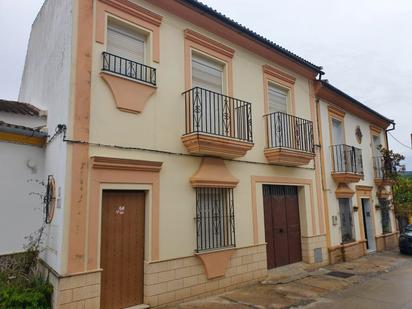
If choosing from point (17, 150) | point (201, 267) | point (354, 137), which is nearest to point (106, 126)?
point (17, 150)

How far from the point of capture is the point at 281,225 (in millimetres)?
9672

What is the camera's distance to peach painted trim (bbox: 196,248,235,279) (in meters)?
7.04

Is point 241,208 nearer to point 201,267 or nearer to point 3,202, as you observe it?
point 201,267

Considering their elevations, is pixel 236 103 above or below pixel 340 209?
above

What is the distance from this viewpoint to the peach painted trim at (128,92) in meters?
6.09

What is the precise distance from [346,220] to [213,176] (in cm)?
739

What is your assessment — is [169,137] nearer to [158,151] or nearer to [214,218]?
[158,151]

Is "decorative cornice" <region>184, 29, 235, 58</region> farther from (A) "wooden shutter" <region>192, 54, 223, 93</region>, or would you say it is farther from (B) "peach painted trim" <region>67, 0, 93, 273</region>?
(B) "peach painted trim" <region>67, 0, 93, 273</region>

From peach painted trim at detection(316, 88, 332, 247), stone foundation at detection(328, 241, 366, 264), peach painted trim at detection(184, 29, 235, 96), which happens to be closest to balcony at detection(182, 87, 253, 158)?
peach painted trim at detection(184, 29, 235, 96)

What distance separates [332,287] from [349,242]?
4.58 metres

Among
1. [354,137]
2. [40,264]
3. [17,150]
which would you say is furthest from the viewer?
[354,137]

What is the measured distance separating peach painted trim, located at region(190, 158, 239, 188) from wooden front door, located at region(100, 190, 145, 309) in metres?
1.40

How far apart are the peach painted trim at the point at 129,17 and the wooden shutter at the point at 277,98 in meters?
4.21

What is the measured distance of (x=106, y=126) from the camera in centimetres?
597
